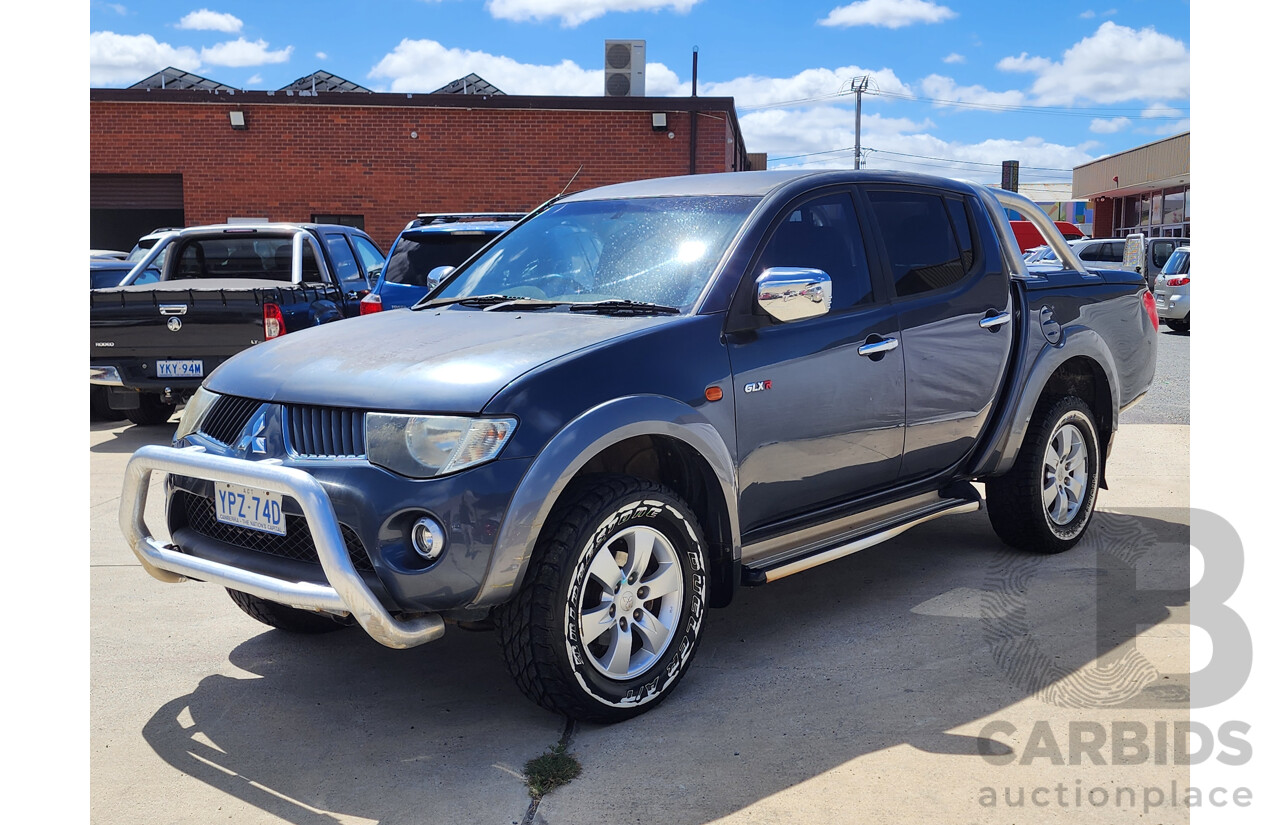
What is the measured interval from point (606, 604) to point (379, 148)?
71.0 ft

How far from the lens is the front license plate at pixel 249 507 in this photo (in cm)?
345

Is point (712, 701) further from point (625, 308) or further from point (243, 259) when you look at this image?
point (243, 259)

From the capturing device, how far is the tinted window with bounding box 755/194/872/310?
4434mm

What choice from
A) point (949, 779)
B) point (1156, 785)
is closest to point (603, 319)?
point (949, 779)

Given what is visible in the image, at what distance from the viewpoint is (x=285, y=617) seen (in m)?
4.52

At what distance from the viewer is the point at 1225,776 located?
341cm

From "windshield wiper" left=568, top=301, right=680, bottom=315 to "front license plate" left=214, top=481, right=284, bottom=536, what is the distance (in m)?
1.33

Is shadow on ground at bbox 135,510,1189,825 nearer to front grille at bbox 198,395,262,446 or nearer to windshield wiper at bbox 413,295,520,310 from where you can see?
front grille at bbox 198,395,262,446

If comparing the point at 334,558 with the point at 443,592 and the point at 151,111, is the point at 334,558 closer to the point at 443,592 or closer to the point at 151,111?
the point at 443,592

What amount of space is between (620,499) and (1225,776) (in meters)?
2.03

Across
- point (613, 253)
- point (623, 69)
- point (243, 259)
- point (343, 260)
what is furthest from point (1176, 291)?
point (613, 253)

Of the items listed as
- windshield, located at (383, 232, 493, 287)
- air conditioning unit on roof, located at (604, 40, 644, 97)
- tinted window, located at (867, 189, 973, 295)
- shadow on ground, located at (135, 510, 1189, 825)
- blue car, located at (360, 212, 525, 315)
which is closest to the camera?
shadow on ground, located at (135, 510, 1189, 825)

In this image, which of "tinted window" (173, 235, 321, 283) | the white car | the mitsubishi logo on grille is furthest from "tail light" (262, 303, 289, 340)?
the white car

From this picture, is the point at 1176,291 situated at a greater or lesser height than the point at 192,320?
greater
